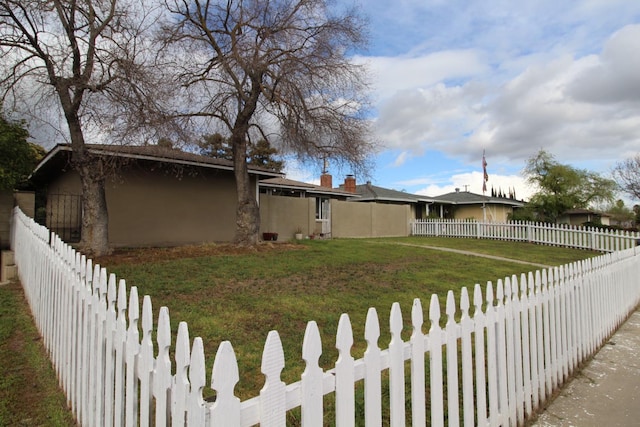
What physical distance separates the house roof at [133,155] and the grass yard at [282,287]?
2.75 metres

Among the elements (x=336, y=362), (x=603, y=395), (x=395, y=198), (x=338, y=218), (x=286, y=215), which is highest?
(x=395, y=198)

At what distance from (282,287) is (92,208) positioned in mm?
5578

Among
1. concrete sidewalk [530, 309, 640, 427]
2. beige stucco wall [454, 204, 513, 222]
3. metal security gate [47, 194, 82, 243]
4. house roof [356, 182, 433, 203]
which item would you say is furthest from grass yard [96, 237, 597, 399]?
beige stucco wall [454, 204, 513, 222]

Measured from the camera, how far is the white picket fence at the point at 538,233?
16894 millimetres

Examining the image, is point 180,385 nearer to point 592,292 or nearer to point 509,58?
point 592,292

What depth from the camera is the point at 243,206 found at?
39.9ft

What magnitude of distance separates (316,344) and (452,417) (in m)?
1.36

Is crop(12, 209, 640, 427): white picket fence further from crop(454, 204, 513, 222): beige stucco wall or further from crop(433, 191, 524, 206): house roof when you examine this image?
crop(454, 204, 513, 222): beige stucco wall

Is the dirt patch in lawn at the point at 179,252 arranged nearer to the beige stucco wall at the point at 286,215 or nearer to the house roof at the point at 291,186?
the beige stucco wall at the point at 286,215

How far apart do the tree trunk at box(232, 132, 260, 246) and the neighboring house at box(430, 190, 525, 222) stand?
23.5 m

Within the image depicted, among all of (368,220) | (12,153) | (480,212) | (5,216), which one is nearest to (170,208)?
(5,216)

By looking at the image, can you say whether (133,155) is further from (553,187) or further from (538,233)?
(553,187)

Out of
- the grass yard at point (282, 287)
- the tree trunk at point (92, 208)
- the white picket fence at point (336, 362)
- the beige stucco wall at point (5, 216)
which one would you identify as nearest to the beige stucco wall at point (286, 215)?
the grass yard at point (282, 287)

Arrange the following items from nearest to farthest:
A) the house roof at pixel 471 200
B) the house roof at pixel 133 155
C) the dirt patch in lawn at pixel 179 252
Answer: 1. the dirt patch in lawn at pixel 179 252
2. the house roof at pixel 133 155
3. the house roof at pixel 471 200
